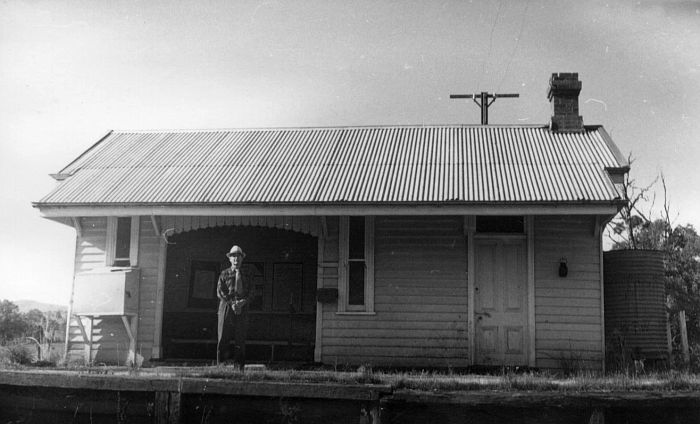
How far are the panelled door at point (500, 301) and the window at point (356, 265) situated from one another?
6.08 feet

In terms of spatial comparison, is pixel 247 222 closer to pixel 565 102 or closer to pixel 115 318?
pixel 115 318

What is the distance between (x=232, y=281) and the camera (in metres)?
11.6

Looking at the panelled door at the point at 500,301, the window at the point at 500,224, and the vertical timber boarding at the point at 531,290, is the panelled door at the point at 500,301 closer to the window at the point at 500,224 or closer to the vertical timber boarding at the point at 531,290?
the vertical timber boarding at the point at 531,290

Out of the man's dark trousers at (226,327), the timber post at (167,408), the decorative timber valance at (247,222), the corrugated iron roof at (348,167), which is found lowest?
the timber post at (167,408)

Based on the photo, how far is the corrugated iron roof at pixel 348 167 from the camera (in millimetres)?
12680

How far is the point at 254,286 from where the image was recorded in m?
17.1

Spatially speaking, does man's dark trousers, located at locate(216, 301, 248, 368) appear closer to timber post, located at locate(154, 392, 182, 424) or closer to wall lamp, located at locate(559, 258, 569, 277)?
timber post, located at locate(154, 392, 182, 424)

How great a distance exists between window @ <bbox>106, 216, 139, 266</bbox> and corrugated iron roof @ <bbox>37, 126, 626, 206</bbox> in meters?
0.76

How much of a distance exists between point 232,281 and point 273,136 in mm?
5669

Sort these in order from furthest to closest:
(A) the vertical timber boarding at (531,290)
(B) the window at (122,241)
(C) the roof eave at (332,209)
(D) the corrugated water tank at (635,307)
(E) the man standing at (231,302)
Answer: (B) the window at (122,241), (D) the corrugated water tank at (635,307), (A) the vertical timber boarding at (531,290), (C) the roof eave at (332,209), (E) the man standing at (231,302)

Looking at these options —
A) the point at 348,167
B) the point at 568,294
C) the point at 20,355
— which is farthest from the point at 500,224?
the point at 20,355

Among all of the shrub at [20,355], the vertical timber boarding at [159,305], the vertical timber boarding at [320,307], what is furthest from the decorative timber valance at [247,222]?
the shrub at [20,355]

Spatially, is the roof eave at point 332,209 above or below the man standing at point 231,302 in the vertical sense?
above

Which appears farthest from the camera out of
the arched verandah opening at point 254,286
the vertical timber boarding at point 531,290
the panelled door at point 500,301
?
the arched verandah opening at point 254,286
